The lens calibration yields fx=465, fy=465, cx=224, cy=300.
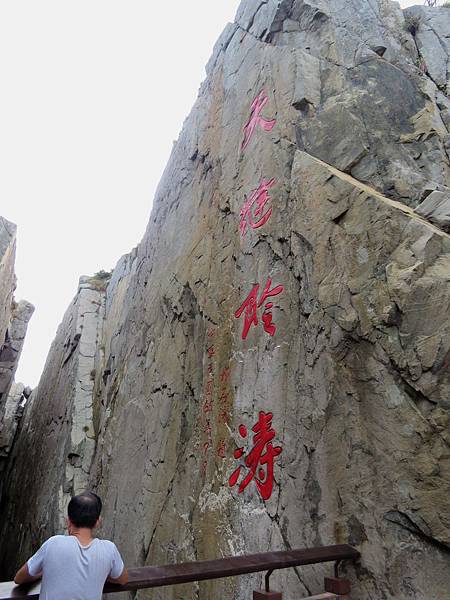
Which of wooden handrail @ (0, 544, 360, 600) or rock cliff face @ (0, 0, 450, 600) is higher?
rock cliff face @ (0, 0, 450, 600)

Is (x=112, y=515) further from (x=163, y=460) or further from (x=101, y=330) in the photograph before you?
(x=101, y=330)

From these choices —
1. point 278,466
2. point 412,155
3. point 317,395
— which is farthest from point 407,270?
point 278,466

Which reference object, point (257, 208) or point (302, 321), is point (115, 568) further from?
point (257, 208)

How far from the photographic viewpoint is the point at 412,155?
176 inches

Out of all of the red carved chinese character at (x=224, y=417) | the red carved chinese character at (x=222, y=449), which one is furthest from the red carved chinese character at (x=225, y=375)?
the red carved chinese character at (x=222, y=449)

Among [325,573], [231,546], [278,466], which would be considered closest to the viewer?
[325,573]

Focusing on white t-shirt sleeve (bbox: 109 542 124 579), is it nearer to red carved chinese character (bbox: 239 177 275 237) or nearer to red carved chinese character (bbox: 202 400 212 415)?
red carved chinese character (bbox: 202 400 212 415)

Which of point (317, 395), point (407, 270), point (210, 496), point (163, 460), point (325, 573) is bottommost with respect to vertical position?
point (325, 573)

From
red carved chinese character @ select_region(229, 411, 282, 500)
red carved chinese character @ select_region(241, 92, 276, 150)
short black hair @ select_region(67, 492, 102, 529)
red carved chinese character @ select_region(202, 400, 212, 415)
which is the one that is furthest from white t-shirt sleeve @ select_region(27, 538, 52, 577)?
red carved chinese character @ select_region(241, 92, 276, 150)

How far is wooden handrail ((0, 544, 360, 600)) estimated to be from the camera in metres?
2.05

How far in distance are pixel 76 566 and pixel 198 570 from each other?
646 millimetres

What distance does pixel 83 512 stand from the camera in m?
2.20

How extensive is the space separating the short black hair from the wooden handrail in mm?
287

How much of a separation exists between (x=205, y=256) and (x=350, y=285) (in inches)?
123
